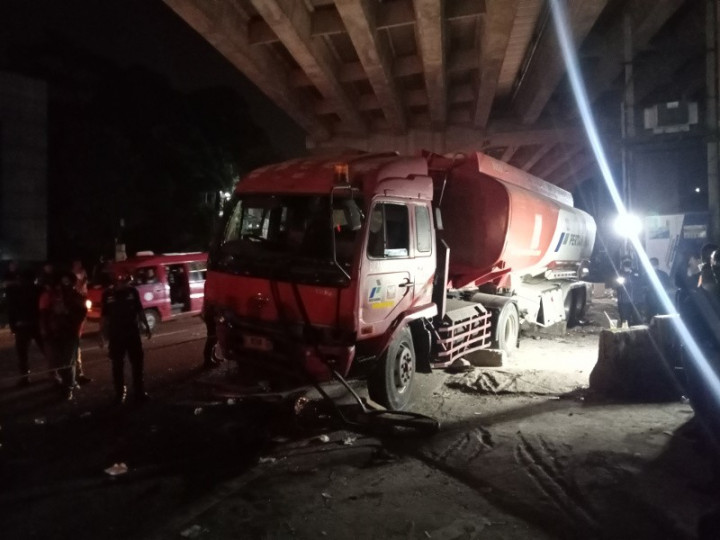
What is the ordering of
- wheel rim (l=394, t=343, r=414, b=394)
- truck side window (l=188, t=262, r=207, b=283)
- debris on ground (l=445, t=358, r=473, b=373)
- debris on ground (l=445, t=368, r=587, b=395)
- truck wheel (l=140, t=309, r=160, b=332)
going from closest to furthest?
wheel rim (l=394, t=343, r=414, b=394) → debris on ground (l=445, t=368, r=587, b=395) → debris on ground (l=445, t=358, r=473, b=373) → truck wheel (l=140, t=309, r=160, b=332) → truck side window (l=188, t=262, r=207, b=283)

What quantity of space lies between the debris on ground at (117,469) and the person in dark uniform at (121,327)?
1973 mm

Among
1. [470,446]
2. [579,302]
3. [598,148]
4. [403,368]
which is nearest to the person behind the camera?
[470,446]

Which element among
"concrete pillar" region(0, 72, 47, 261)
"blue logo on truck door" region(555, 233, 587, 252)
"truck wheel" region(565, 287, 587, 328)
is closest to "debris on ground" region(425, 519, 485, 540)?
"blue logo on truck door" region(555, 233, 587, 252)

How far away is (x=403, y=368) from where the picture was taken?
6.85 metres

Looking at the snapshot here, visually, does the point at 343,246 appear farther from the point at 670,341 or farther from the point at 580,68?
the point at 580,68

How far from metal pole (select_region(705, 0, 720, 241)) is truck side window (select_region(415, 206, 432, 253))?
6.40 metres

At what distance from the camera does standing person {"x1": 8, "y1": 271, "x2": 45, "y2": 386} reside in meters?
7.81

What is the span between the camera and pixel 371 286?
19.4 feet

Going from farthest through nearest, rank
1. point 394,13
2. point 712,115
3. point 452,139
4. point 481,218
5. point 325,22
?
1. point 452,139
2. point 712,115
3. point 325,22
4. point 394,13
5. point 481,218

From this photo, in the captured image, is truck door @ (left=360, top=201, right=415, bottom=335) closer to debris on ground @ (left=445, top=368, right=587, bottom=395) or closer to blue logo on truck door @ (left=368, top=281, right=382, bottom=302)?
blue logo on truck door @ (left=368, top=281, right=382, bottom=302)

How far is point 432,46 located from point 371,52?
3.46 ft

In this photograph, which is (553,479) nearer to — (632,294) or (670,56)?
(632,294)

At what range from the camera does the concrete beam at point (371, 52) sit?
26.9 ft

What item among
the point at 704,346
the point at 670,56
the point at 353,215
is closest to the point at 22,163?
the point at 353,215
